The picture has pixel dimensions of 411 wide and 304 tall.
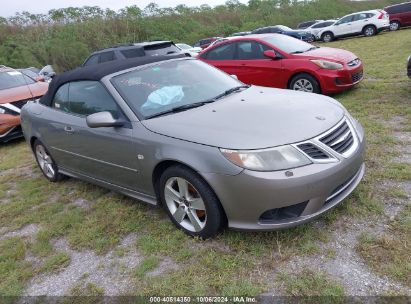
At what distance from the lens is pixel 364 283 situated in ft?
8.56

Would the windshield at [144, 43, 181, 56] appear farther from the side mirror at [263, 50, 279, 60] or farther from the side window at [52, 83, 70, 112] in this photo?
the side window at [52, 83, 70, 112]

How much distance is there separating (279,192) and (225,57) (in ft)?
21.0

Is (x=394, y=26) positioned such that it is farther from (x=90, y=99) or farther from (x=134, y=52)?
(x=90, y=99)

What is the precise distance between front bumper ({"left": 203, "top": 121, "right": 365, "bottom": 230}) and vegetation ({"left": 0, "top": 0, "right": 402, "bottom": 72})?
2248 centimetres

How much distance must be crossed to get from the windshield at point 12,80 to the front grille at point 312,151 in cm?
811

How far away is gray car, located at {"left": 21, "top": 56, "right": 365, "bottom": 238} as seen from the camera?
2883 mm

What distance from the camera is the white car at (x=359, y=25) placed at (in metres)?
21.5

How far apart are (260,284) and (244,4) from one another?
143ft

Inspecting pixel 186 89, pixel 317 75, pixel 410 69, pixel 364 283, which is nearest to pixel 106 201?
pixel 186 89

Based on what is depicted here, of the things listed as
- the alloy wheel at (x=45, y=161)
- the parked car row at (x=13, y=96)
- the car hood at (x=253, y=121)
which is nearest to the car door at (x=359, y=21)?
the parked car row at (x=13, y=96)

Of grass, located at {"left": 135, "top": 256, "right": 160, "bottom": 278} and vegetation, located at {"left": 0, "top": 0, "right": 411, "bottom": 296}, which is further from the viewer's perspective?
grass, located at {"left": 135, "top": 256, "right": 160, "bottom": 278}

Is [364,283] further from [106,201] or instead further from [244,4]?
[244,4]

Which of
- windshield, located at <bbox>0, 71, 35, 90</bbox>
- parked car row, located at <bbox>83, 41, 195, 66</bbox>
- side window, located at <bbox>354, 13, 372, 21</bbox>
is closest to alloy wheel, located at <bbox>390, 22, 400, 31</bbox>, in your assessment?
side window, located at <bbox>354, 13, 372, 21</bbox>

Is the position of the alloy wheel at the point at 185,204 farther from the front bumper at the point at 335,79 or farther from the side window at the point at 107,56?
the side window at the point at 107,56
